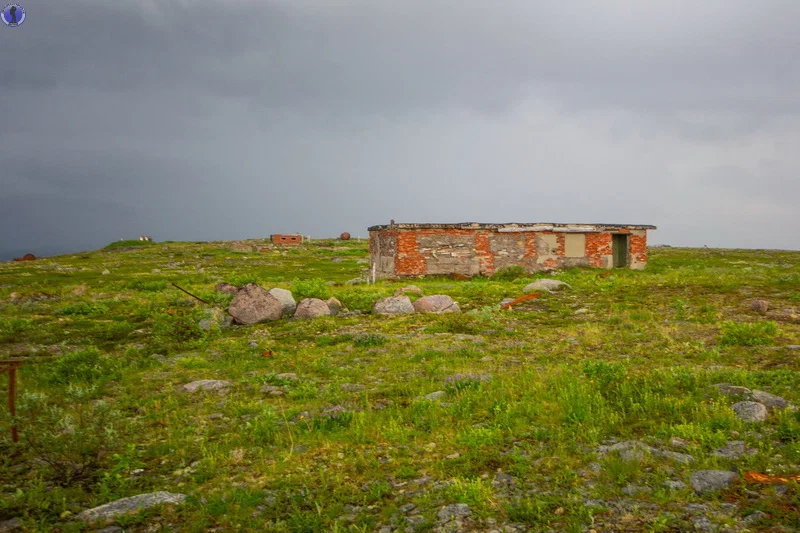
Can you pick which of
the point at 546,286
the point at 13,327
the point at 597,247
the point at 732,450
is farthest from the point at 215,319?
the point at 597,247

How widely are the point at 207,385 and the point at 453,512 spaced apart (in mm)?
5344

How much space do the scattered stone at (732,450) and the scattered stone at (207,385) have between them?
6.78 m

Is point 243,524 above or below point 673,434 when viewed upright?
below

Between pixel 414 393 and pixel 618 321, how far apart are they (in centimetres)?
704

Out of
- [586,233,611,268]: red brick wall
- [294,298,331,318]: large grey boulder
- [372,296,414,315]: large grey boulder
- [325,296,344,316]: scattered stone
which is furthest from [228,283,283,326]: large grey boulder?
[586,233,611,268]: red brick wall

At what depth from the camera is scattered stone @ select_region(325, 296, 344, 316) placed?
14.3 m

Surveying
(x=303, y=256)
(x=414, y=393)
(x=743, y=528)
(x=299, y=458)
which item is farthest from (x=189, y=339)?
(x=303, y=256)

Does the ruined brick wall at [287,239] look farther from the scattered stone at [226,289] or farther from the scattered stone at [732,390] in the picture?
the scattered stone at [732,390]

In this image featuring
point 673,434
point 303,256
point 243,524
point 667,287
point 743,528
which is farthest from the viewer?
point 303,256

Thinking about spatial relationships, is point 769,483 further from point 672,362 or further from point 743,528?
point 672,362

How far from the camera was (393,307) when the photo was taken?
14.3 m

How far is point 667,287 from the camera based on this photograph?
17.3 meters

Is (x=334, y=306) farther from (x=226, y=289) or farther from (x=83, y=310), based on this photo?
(x=83, y=310)

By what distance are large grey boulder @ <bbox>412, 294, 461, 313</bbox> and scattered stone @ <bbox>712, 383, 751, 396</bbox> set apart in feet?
27.0
